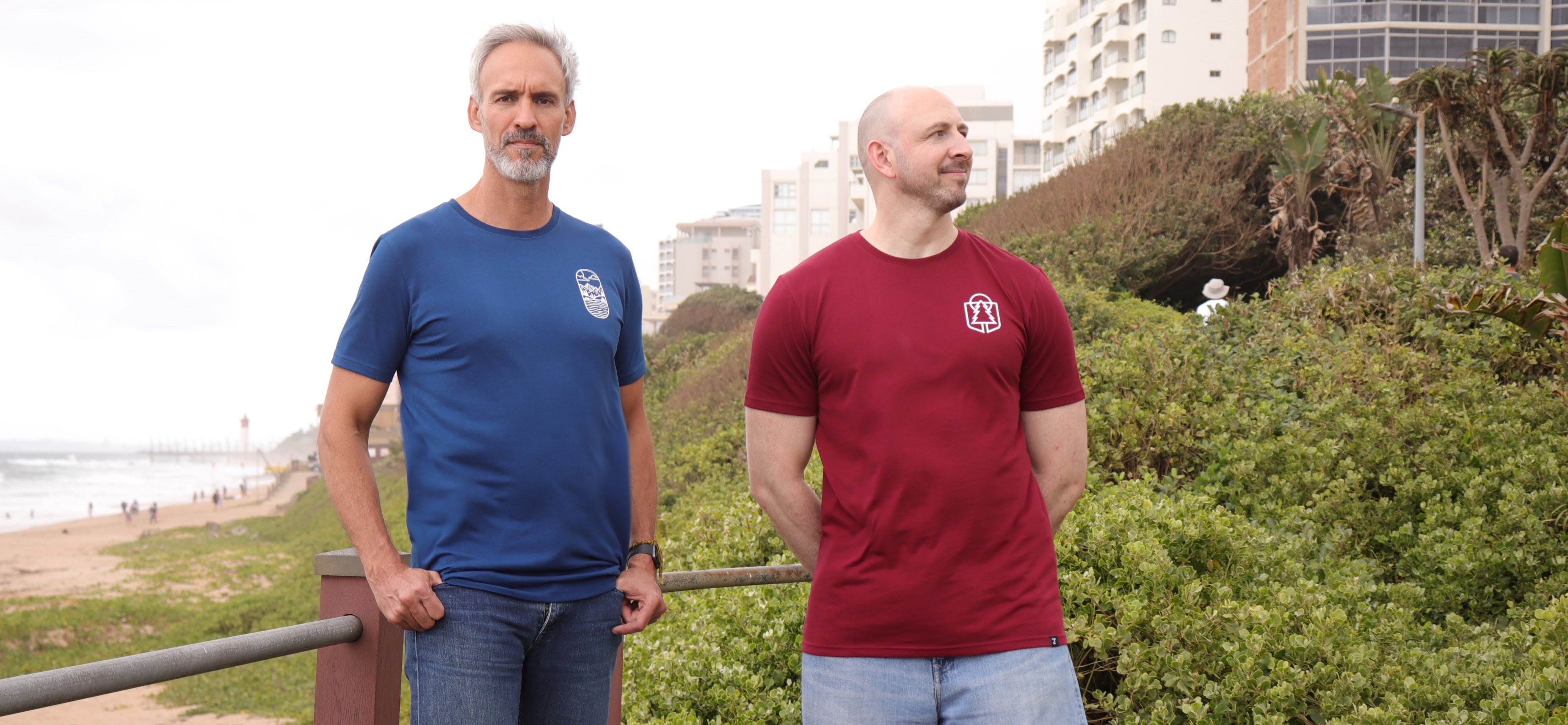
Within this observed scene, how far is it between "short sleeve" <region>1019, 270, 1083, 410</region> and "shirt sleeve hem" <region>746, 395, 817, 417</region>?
0.51 m

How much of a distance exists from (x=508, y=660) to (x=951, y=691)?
91cm

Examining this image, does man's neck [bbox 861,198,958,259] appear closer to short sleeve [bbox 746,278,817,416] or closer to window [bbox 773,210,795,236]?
short sleeve [bbox 746,278,817,416]

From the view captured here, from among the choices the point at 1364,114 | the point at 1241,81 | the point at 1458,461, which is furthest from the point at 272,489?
the point at 1458,461

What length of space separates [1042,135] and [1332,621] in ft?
224

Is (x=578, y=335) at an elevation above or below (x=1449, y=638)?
above

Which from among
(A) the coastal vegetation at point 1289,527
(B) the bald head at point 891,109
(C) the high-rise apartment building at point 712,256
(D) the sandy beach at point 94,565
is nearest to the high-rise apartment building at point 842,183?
(C) the high-rise apartment building at point 712,256

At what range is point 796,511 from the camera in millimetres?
2455

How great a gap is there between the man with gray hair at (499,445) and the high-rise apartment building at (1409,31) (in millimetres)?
42471

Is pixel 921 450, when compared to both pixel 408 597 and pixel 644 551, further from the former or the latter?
pixel 408 597

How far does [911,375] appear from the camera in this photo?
2309 millimetres

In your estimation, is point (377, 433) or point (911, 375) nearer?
point (911, 375)

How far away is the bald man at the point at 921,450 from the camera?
224cm

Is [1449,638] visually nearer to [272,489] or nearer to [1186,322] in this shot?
[1186,322]

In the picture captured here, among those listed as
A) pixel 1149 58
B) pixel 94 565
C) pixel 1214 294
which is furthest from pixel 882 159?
pixel 1149 58
